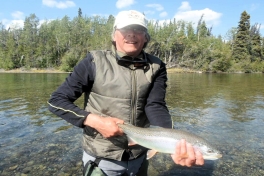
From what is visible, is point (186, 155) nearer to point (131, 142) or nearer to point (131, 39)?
point (131, 142)

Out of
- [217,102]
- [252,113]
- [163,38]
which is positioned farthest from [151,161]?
[163,38]

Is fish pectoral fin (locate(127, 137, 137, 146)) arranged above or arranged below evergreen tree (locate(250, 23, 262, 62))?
below

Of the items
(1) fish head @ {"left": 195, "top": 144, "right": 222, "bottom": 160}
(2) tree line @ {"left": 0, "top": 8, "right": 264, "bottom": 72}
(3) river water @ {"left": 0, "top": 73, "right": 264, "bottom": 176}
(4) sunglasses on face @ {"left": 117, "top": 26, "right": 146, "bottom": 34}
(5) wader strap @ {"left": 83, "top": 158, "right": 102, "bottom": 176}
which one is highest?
(2) tree line @ {"left": 0, "top": 8, "right": 264, "bottom": 72}

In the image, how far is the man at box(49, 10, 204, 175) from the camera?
274 cm

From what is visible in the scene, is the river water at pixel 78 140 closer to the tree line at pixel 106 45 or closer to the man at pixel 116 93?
the man at pixel 116 93

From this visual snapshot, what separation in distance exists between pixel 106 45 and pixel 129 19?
72.4m

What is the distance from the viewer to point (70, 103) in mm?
2713

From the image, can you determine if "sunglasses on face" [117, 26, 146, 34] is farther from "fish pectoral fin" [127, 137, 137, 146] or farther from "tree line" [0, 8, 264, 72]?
"tree line" [0, 8, 264, 72]

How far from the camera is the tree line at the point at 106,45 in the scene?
75000 millimetres

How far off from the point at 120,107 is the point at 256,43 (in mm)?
93962

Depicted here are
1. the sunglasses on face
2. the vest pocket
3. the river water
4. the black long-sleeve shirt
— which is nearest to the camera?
the black long-sleeve shirt

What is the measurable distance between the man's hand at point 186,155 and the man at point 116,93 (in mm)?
493

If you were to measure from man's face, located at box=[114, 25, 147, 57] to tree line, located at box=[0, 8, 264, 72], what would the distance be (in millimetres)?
69158

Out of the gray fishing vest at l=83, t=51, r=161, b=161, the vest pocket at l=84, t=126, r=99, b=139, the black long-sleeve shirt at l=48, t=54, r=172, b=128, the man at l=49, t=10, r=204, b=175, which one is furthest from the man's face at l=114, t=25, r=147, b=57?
the vest pocket at l=84, t=126, r=99, b=139
